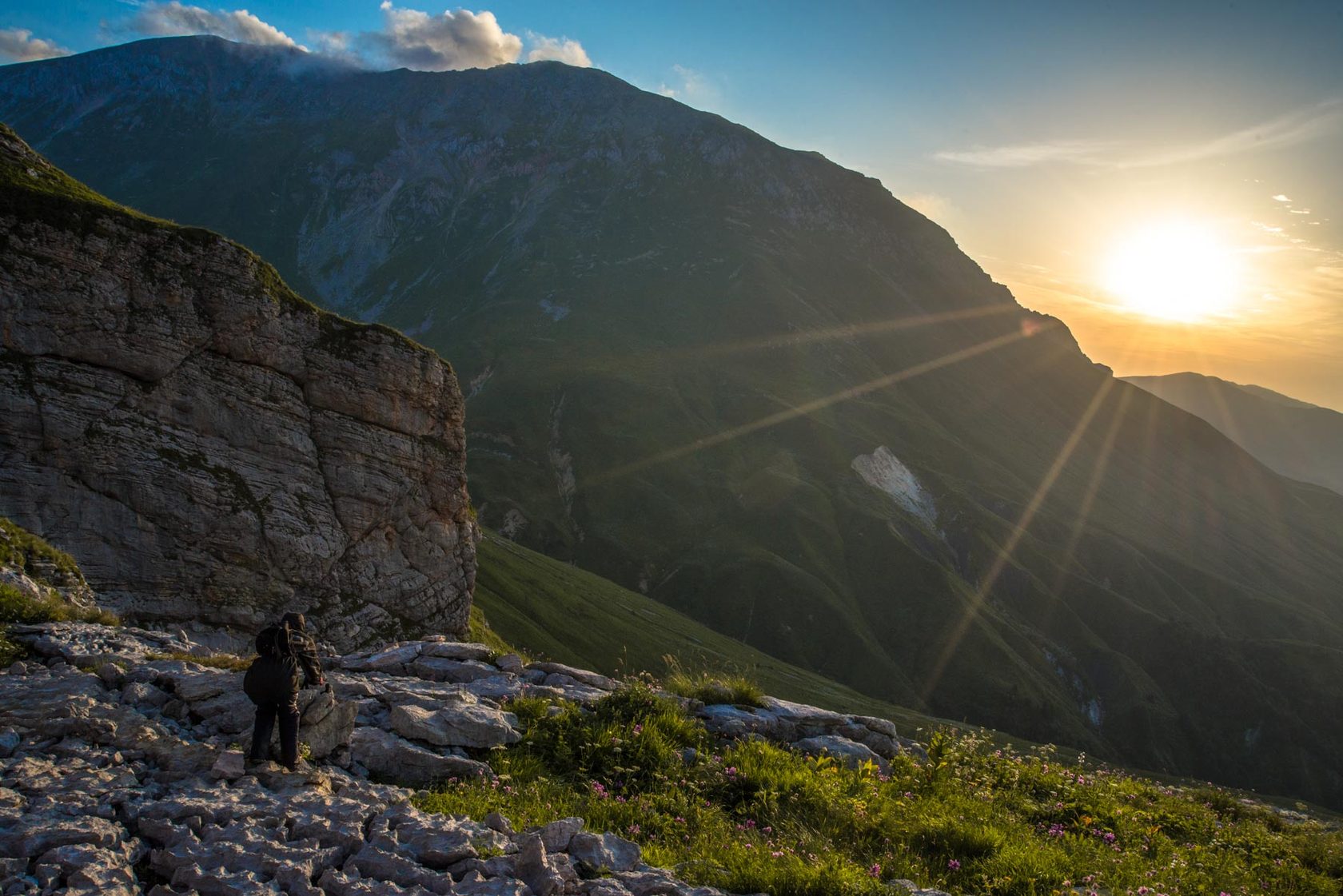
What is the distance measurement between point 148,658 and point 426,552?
162 feet

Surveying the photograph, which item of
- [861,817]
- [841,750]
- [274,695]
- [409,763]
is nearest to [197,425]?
[274,695]

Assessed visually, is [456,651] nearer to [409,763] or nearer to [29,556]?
[409,763]

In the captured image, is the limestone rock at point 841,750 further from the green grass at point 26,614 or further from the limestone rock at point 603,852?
the green grass at point 26,614

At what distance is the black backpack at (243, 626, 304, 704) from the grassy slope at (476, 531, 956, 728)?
243ft

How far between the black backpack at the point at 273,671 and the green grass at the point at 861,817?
241cm

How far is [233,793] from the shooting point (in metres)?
8.84

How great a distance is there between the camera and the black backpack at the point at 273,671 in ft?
32.2

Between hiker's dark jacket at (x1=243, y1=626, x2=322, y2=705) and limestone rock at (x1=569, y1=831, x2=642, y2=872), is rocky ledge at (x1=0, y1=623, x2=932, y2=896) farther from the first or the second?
hiker's dark jacket at (x1=243, y1=626, x2=322, y2=705)

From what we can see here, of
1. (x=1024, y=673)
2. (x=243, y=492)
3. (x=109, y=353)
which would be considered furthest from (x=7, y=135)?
(x=1024, y=673)

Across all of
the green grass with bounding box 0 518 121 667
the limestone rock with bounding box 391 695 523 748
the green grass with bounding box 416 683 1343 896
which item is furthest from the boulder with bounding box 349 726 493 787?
the green grass with bounding box 0 518 121 667

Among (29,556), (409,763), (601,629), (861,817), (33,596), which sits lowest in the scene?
(601,629)

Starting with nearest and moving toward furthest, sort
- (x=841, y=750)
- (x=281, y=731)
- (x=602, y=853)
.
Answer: (x=602, y=853)
(x=281, y=731)
(x=841, y=750)

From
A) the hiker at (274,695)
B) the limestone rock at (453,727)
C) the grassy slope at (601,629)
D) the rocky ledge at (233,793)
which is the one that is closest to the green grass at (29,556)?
the rocky ledge at (233,793)

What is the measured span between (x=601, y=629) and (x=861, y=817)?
101m
